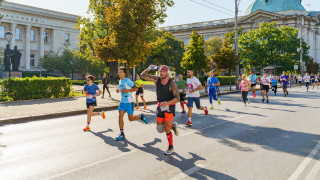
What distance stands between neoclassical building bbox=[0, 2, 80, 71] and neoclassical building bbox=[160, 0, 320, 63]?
115 ft

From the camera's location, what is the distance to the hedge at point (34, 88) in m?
16.2

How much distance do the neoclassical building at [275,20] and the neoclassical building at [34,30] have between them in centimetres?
3493

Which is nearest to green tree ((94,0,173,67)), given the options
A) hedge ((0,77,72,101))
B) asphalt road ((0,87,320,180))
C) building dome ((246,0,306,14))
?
hedge ((0,77,72,101))

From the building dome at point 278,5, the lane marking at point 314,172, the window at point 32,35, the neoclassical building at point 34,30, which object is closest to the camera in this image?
the lane marking at point 314,172

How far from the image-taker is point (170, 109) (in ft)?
20.4

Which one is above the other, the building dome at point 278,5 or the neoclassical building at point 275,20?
the building dome at point 278,5

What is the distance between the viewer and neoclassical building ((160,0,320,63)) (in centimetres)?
7050

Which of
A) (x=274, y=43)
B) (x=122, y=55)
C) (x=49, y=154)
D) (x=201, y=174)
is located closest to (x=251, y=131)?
(x=201, y=174)

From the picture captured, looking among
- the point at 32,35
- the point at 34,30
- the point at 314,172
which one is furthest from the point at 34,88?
the point at 34,30

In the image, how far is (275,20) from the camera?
234 feet

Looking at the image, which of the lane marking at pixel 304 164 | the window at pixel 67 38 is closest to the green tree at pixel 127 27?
the lane marking at pixel 304 164

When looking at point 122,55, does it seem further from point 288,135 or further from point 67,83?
point 288,135

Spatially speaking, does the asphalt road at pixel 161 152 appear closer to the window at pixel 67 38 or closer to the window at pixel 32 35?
the window at pixel 32 35

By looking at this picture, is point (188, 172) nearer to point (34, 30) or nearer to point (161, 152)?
point (161, 152)
